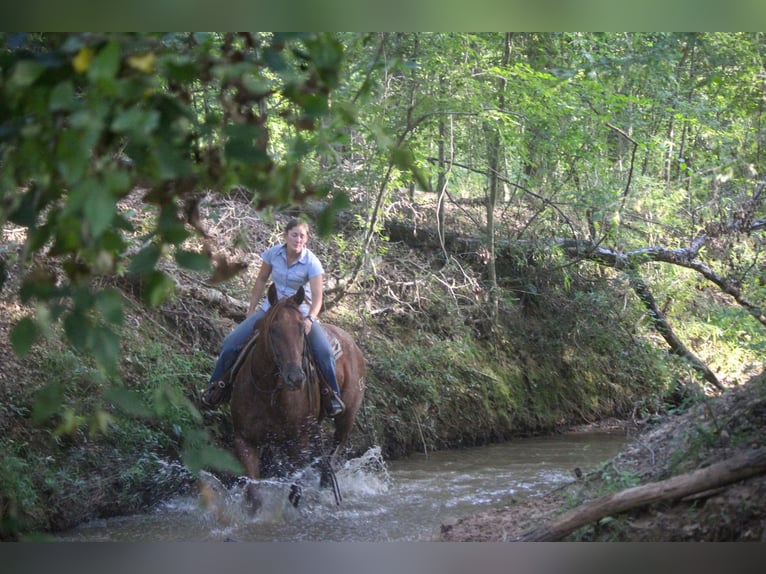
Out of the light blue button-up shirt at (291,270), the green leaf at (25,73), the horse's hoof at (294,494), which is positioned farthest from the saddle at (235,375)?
the green leaf at (25,73)

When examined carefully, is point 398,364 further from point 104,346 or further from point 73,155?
point 73,155

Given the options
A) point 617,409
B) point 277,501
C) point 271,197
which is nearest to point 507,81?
point 617,409

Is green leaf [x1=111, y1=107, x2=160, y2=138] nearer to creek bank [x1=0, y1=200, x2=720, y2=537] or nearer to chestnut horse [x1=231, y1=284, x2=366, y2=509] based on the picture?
chestnut horse [x1=231, y1=284, x2=366, y2=509]

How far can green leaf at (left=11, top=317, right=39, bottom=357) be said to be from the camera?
1.35 metres

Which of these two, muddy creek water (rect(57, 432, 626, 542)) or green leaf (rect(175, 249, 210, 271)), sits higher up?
green leaf (rect(175, 249, 210, 271))

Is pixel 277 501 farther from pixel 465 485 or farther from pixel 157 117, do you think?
pixel 157 117

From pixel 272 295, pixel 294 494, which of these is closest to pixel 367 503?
pixel 294 494

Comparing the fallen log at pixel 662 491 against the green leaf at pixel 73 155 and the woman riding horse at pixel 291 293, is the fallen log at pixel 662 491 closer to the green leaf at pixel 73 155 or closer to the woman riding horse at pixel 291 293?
the woman riding horse at pixel 291 293

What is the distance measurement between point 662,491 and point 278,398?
2.20m

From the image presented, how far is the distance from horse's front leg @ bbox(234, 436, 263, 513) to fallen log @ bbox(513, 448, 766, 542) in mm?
1744

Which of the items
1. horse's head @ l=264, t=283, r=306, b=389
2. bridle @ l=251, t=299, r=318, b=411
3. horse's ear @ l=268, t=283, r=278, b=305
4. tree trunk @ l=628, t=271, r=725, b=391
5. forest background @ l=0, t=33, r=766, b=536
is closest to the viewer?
horse's head @ l=264, t=283, r=306, b=389

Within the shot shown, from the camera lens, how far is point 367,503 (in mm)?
5133

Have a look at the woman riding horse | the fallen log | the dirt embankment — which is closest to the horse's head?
the woman riding horse

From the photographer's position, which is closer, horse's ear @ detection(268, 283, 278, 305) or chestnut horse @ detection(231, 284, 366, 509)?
chestnut horse @ detection(231, 284, 366, 509)
